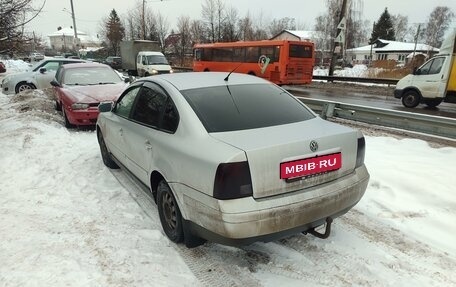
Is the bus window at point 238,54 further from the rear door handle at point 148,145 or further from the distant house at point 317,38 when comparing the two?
the distant house at point 317,38

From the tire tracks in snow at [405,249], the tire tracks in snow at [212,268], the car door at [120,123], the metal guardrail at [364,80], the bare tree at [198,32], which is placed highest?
the bare tree at [198,32]

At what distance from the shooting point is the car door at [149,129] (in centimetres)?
341

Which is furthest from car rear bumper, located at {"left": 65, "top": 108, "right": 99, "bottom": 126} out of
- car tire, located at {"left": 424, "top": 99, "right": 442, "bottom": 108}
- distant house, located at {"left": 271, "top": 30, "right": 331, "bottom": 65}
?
distant house, located at {"left": 271, "top": 30, "right": 331, "bottom": 65}

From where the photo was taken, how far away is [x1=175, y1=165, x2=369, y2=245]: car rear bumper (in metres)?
2.67

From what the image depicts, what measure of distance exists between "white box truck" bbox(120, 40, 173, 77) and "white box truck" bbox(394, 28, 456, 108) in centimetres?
1720

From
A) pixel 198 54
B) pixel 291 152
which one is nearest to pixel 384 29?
pixel 198 54

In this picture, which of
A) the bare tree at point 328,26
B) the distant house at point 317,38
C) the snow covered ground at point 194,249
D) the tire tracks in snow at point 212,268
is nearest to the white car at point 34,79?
the snow covered ground at point 194,249

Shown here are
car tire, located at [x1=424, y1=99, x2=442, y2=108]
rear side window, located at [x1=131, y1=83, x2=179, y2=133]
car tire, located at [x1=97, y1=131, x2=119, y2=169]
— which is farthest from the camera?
car tire, located at [x1=424, y1=99, x2=442, y2=108]

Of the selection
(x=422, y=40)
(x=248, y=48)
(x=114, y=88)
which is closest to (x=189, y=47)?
(x=248, y=48)

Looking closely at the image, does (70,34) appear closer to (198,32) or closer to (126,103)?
(198,32)

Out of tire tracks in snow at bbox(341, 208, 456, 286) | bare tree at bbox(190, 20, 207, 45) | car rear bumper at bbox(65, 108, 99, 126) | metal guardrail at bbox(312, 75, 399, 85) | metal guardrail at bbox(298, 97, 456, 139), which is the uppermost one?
bare tree at bbox(190, 20, 207, 45)

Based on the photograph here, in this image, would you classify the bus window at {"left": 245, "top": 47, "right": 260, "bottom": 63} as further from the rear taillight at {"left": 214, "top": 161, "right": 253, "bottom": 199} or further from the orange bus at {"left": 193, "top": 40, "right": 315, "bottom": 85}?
the rear taillight at {"left": 214, "top": 161, "right": 253, "bottom": 199}

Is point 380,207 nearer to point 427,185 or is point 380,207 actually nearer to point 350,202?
point 427,185

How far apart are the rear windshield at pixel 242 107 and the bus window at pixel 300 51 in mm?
17622
